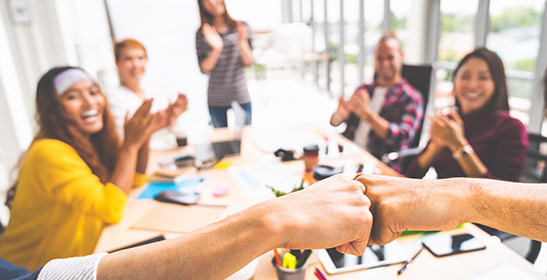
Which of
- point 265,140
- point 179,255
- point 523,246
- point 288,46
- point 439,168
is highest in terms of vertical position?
point 288,46

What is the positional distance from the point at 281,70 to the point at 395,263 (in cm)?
894

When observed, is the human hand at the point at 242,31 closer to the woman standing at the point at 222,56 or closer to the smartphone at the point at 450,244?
the woman standing at the point at 222,56

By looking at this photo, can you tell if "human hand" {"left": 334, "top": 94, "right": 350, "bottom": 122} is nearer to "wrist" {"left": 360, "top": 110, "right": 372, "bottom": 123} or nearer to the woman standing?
"wrist" {"left": 360, "top": 110, "right": 372, "bottom": 123}

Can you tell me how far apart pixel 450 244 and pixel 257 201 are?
676 mm

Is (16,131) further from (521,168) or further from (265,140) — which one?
(521,168)

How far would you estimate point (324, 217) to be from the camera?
669mm

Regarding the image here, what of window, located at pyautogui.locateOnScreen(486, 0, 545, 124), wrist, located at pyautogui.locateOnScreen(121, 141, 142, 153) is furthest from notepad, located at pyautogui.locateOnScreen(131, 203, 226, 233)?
window, located at pyautogui.locateOnScreen(486, 0, 545, 124)

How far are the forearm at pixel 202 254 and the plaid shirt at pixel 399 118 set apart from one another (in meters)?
1.62

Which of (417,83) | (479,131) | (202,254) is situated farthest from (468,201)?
(417,83)

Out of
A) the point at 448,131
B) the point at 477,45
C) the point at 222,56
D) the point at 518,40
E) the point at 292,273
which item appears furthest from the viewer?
the point at 477,45

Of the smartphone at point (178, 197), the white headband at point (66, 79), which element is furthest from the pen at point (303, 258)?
the white headband at point (66, 79)

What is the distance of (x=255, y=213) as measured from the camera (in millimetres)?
641

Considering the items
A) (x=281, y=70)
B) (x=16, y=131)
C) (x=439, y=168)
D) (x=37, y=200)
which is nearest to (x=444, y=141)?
(x=439, y=168)

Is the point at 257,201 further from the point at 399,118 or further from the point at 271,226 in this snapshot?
the point at 399,118
